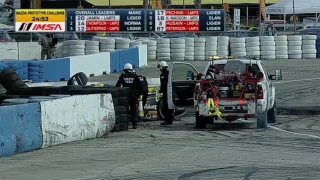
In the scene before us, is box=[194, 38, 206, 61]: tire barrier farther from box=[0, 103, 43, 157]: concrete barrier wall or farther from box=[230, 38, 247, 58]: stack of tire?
box=[0, 103, 43, 157]: concrete barrier wall

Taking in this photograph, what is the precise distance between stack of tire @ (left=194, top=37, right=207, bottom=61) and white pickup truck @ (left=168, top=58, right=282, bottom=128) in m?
21.9

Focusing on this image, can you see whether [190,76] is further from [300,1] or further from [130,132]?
[300,1]

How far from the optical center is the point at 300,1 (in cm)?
5572

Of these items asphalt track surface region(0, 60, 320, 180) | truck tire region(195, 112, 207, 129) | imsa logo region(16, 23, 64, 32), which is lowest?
asphalt track surface region(0, 60, 320, 180)

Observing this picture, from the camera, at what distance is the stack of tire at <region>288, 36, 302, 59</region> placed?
144 feet

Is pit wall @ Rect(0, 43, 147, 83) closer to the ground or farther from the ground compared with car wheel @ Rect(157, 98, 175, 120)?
farther from the ground

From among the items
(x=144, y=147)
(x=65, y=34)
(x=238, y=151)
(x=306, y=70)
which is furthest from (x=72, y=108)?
(x=65, y=34)

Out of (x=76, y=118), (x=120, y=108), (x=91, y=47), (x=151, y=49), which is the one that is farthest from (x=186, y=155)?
(x=151, y=49)

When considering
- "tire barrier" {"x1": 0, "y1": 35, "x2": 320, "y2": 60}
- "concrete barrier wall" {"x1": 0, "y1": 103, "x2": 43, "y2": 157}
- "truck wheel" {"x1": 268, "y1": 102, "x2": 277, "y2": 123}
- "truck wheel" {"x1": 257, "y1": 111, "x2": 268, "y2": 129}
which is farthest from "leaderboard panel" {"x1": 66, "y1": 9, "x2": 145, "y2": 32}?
"concrete barrier wall" {"x1": 0, "y1": 103, "x2": 43, "y2": 157}

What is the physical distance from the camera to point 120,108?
18.4 metres

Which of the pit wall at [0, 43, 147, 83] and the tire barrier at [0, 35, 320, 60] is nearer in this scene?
the pit wall at [0, 43, 147, 83]

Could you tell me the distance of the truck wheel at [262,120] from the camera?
61.7 ft

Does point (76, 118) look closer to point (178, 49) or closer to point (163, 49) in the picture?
point (163, 49)

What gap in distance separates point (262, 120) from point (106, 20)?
98.0 feet
